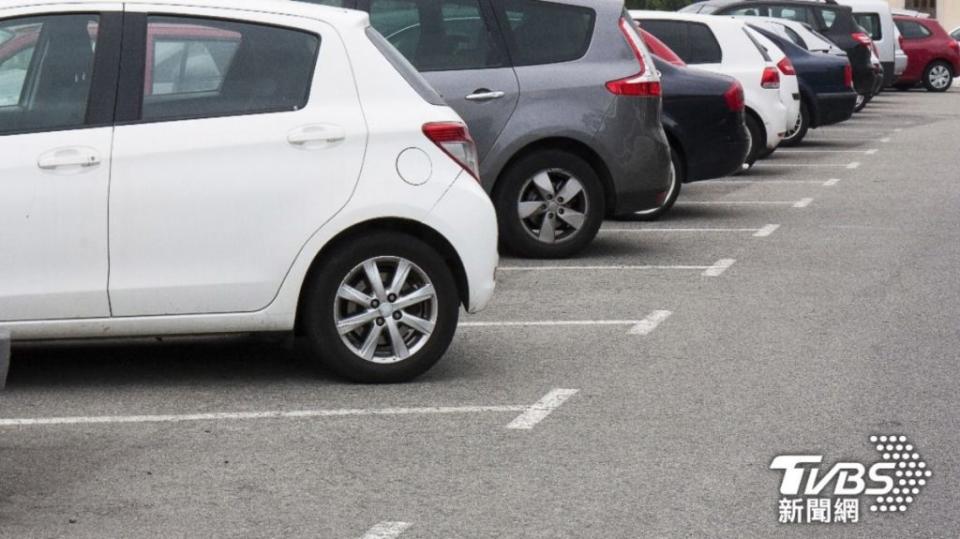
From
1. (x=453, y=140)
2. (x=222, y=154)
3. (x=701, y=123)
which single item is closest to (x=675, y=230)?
(x=701, y=123)

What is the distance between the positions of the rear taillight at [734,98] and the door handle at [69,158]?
815 centimetres

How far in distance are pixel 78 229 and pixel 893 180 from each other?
1263 cm

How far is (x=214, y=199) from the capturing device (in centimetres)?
787

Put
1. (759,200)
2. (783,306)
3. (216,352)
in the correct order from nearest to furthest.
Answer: (216,352)
(783,306)
(759,200)

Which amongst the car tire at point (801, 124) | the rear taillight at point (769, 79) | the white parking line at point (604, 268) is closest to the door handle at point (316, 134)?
A: the white parking line at point (604, 268)

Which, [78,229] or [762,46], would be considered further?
[762,46]

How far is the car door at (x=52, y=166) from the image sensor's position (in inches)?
304

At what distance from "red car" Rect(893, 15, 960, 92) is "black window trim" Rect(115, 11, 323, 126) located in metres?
35.9

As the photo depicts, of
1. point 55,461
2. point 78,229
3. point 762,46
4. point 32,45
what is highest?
point 32,45

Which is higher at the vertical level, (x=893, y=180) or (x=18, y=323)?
(x=18, y=323)

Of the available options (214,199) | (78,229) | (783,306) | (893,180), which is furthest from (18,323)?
(893,180)

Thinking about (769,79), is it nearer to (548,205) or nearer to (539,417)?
(548,205)

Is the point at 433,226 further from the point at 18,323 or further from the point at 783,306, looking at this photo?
the point at 783,306

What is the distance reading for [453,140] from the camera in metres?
8.21
